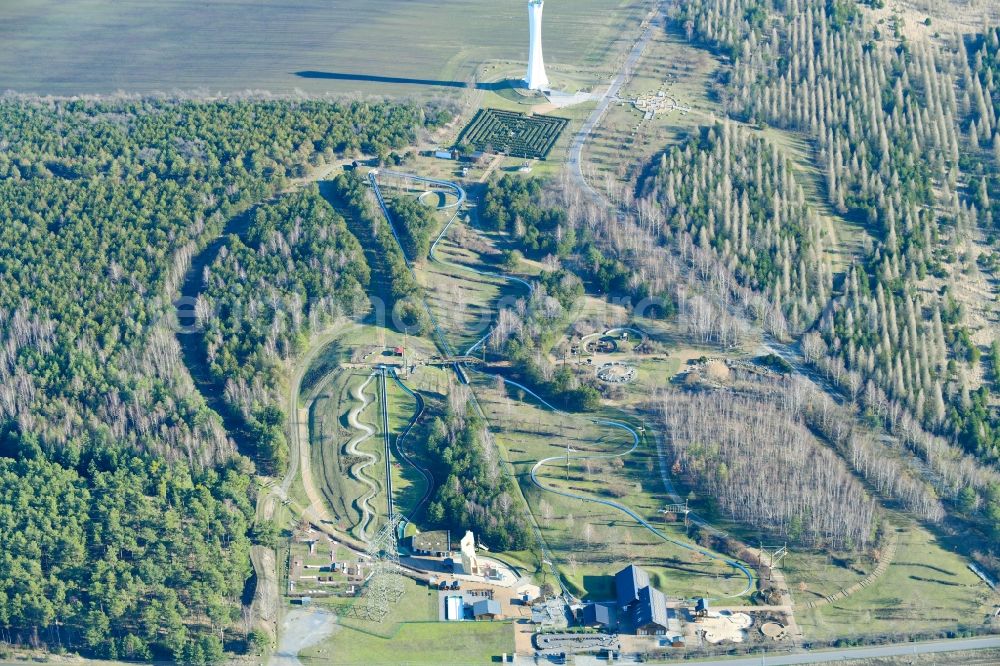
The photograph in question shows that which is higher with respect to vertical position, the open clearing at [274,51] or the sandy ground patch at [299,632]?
the open clearing at [274,51]

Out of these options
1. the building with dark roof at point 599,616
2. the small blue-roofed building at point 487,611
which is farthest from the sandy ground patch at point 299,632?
the building with dark roof at point 599,616

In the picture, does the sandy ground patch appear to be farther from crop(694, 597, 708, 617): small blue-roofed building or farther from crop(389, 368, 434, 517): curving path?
crop(694, 597, 708, 617): small blue-roofed building

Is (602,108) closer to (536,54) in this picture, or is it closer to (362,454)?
(536,54)

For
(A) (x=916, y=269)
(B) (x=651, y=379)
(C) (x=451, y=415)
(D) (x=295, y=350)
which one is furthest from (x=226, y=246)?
(A) (x=916, y=269)

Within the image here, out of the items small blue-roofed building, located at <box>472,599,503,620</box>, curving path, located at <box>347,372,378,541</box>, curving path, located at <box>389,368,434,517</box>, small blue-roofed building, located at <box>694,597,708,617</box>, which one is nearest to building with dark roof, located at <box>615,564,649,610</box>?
small blue-roofed building, located at <box>694,597,708,617</box>

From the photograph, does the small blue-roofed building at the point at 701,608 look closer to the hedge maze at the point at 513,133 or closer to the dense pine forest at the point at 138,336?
the dense pine forest at the point at 138,336

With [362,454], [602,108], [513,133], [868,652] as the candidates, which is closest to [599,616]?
[868,652]

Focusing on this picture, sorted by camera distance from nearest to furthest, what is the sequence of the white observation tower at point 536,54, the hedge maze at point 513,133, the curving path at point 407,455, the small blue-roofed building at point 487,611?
1. the small blue-roofed building at point 487,611
2. the curving path at point 407,455
3. the hedge maze at point 513,133
4. the white observation tower at point 536,54

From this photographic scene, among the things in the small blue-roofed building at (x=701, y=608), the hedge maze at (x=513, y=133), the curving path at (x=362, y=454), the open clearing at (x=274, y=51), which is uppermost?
the open clearing at (x=274, y=51)
